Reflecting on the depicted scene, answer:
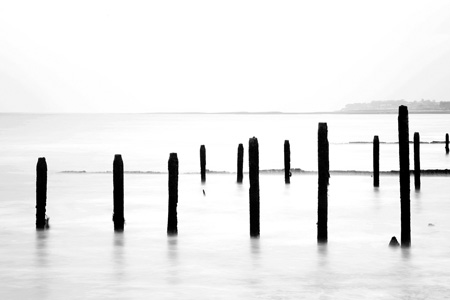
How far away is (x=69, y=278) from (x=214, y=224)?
7195 millimetres

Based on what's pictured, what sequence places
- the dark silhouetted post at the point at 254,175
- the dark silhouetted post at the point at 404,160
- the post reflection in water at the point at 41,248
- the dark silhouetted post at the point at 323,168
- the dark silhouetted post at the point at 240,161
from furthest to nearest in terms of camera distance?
the dark silhouetted post at the point at 240,161
the post reflection in water at the point at 41,248
the dark silhouetted post at the point at 254,175
the dark silhouetted post at the point at 323,168
the dark silhouetted post at the point at 404,160

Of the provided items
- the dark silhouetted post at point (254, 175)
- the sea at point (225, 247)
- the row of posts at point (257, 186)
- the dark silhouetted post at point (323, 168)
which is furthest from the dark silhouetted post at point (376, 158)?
the dark silhouetted post at point (323, 168)

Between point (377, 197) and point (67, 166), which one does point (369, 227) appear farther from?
point (67, 166)

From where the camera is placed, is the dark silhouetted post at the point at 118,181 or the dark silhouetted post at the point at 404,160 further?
the dark silhouetted post at the point at 118,181

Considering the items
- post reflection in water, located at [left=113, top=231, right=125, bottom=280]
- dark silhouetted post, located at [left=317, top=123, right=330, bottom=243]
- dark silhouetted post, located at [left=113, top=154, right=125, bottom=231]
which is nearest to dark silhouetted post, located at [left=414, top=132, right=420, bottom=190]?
post reflection in water, located at [left=113, top=231, right=125, bottom=280]

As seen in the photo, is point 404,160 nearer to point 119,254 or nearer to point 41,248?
point 119,254

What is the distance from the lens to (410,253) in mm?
15352

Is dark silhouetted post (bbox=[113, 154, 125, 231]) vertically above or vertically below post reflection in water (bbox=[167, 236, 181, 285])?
above

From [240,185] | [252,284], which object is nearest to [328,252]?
[252,284]

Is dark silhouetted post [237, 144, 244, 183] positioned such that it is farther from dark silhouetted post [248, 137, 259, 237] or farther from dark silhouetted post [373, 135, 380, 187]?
dark silhouetted post [248, 137, 259, 237]

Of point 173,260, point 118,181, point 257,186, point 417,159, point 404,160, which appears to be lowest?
point 173,260

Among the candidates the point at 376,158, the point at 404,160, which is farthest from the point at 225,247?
the point at 376,158

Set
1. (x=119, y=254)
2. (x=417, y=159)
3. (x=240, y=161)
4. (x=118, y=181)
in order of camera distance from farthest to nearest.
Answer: (x=240, y=161), (x=417, y=159), (x=118, y=181), (x=119, y=254)

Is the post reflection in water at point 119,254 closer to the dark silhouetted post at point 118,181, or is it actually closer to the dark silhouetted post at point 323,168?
the dark silhouetted post at point 118,181
